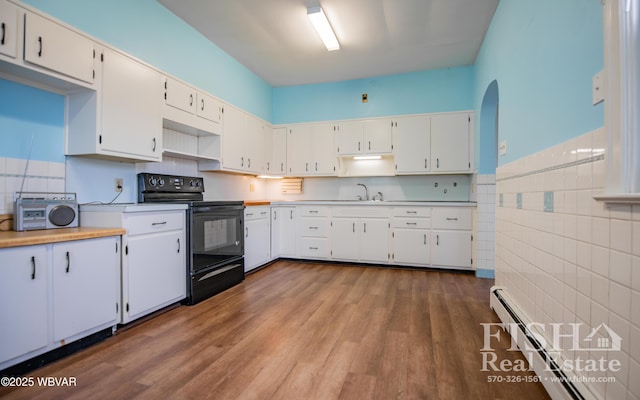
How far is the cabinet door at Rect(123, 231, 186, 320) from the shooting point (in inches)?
89.1

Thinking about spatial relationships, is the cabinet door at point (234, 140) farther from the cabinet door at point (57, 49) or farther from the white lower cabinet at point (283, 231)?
the cabinet door at point (57, 49)

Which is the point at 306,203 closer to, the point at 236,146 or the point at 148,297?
the point at 236,146

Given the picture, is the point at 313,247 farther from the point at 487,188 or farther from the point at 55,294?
the point at 55,294

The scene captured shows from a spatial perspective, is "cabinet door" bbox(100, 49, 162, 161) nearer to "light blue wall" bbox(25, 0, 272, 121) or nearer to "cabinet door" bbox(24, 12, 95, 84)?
"cabinet door" bbox(24, 12, 95, 84)

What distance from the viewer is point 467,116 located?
13.7 ft

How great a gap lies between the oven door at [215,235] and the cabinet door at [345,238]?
57.1 inches

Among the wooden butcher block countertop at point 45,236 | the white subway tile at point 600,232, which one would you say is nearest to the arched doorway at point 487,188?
the white subway tile at point 600,232

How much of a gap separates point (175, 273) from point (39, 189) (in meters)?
1.15

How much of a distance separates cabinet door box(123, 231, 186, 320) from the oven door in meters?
0.14

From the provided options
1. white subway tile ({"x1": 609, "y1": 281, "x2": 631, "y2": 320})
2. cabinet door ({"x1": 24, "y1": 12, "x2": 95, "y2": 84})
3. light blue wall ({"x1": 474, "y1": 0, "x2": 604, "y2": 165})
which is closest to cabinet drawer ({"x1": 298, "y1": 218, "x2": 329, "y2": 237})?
light blue wall ({"x1": 474, "y1": 0, "x2": 604, "y2": 165})

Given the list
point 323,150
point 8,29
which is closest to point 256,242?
point 323,150

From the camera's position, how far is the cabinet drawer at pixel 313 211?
4.53 m

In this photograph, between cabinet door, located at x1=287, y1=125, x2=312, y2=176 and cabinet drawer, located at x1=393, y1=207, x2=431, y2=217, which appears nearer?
cabinet drawer, located at x1=393, y1=207, x2=431, y2=217

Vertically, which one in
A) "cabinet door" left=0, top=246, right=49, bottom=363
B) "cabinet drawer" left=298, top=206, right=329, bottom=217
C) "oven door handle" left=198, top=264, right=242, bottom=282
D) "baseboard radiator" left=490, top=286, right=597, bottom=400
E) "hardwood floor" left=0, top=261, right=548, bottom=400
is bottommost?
"hardwood floor" left=0, top=261, right=548, bottom=400
